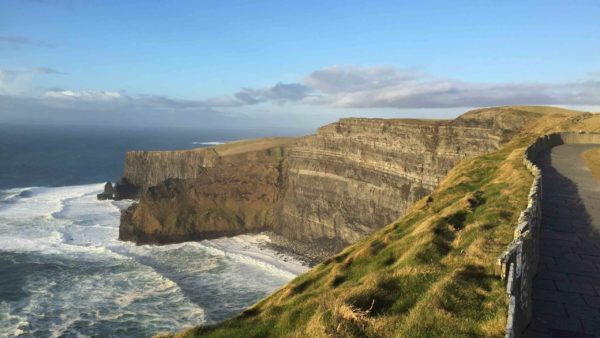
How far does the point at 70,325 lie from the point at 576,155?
44845 mm

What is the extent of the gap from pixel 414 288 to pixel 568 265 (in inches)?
177

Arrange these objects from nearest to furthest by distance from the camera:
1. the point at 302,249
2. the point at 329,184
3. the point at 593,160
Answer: the point at 593,160
the point at 302,249
the point at 329,184

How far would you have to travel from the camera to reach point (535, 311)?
9.70m

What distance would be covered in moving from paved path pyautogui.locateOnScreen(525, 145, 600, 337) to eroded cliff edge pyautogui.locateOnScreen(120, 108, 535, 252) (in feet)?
116

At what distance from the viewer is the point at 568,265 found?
41.0 feet

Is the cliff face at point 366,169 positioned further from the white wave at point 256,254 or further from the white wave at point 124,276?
the white wave at point 124,276

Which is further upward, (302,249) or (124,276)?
(124,276)

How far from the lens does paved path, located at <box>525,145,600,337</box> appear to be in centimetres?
922

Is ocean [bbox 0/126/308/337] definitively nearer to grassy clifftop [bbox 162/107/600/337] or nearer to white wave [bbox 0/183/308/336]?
white wave [bbox 0/183/308/336]

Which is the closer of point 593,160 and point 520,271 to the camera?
point 520,271

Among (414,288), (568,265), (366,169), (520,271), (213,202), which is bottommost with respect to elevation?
(213,202)

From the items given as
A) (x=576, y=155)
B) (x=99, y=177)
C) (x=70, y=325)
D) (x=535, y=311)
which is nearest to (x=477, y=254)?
(x=535, y=311)

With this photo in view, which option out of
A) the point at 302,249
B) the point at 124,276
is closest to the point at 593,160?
the point at 302,249

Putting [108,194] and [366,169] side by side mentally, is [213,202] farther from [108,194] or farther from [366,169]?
[108,194]
